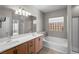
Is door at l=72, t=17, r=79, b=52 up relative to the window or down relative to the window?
down

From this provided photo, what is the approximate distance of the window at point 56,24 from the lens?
174cm

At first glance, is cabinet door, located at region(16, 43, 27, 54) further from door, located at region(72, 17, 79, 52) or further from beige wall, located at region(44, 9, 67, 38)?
door, located at region(72, 17, 79, 52)

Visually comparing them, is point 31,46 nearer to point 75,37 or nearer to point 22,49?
point 22,49

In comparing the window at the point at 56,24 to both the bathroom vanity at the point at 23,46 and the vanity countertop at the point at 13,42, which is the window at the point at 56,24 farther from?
the vanity countertop at the point at 13,42

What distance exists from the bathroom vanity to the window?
0.47 metres

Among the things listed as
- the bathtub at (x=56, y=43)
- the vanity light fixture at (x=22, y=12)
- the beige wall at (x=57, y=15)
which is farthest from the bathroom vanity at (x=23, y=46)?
the vanity light fixture at (x=22, y=12)

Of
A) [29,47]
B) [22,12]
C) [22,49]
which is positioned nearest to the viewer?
[22,49]

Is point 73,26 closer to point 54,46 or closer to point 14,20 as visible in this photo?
point 54,46

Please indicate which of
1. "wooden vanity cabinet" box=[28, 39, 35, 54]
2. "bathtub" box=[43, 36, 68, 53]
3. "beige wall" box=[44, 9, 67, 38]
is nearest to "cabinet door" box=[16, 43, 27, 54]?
"wooden vanity cabinet" box=[28, 39, 35, 54]

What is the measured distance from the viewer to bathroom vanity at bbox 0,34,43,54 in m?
1.35

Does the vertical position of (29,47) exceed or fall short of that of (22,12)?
it falls short

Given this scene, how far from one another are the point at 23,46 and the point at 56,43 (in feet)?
2.65

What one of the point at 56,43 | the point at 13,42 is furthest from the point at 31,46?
the point at 56,43

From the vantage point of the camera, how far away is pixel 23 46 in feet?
5.55
